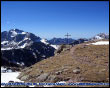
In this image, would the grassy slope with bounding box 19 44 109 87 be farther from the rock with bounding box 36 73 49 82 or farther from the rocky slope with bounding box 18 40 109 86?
the rock with bounding box 36 73 49 82

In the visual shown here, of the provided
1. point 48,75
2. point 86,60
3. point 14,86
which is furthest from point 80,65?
point 14,86

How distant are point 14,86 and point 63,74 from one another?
7.25 m

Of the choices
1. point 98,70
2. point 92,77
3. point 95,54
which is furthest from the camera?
→ point 95,54

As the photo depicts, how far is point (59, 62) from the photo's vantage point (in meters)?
34.2

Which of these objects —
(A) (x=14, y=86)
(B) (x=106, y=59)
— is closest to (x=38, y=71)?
(A) (x=14, y=86)

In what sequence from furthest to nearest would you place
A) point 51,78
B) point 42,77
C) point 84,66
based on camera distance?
point 84,66
point 42,77
point 51,78

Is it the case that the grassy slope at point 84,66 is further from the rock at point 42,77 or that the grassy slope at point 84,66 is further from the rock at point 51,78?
the rock at point 51,78

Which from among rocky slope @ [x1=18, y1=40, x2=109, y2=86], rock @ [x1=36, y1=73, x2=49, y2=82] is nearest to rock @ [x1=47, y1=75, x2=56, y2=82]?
rocky slope @ [x1=18, y1=40, x2=109, y2=86]

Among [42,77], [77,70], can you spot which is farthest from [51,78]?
[77,70]

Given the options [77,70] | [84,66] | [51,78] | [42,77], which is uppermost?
[77,70]

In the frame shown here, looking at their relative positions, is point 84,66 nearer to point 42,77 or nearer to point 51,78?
point 51,78

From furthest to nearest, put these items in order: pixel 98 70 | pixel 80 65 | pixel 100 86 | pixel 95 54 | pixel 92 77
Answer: pixel 95 54 < pixel 80 65 < pixel 98 70 < pixel 92 77 < pixel 100 86

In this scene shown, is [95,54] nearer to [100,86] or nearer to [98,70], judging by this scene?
[98,70]

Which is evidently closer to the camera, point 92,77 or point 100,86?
point 100,86
